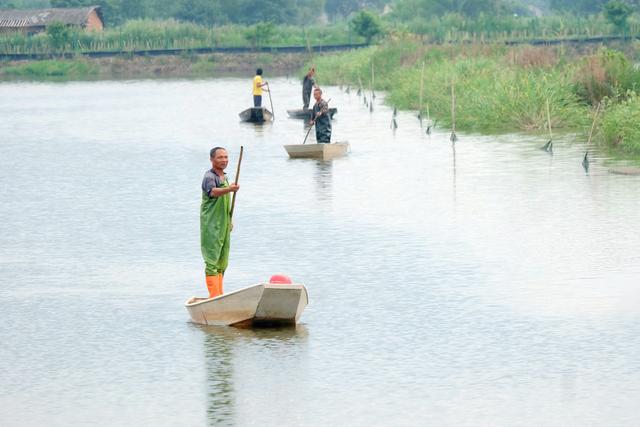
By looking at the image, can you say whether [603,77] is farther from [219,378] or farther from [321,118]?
[219,378]

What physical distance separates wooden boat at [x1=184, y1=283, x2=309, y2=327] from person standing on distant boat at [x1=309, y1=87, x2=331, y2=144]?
51.9ft

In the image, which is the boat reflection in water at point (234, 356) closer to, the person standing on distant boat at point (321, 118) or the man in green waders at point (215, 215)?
the man in green waders at point (215, 215)

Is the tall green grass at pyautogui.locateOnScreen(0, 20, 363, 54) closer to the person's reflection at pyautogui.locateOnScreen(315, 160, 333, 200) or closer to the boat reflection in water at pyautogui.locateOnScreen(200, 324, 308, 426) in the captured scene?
the person's reflection at pyautogui.locateOnScreen(315, 160, 333, 200)

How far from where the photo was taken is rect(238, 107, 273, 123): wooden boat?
45406 millimetres

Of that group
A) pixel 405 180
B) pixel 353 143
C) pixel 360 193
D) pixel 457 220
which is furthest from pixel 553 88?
pixel 457 220

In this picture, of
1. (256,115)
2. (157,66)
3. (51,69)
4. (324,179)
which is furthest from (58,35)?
(324,179)

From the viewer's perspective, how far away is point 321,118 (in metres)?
31.7

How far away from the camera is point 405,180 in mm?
28172

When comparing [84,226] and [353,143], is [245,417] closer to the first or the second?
[84,226]

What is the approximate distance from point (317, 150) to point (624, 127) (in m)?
6.81

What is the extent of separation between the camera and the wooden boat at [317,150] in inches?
1275

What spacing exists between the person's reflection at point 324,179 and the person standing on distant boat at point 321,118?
0.63 metres

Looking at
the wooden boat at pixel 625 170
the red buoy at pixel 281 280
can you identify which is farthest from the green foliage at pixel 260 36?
the red buoy at pixel 281 280

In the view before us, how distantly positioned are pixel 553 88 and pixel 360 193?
1273 cm
